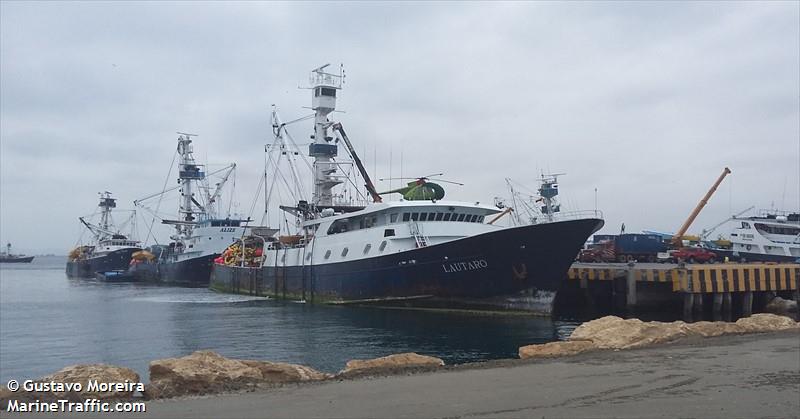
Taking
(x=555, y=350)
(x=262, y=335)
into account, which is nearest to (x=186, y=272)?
(x=262, y=335)

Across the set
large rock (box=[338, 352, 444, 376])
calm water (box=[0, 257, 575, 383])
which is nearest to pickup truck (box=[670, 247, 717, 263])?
calm water (box=[0, 257, 575, 383])

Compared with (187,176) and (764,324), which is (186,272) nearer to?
(187,176)

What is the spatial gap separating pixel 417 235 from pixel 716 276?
13694 mm

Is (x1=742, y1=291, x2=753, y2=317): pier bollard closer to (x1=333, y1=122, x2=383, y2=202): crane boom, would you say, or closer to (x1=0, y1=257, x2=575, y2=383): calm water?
(x1=0, y1=257, x2=575, y2=383): calm water

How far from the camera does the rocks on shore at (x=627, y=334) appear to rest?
13.2m

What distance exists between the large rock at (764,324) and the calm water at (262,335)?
6645mm

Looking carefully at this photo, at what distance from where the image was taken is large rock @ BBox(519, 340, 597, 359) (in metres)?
12.9

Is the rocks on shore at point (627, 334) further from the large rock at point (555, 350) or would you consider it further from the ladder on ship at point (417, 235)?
the ladder on ship at point (417, 235)

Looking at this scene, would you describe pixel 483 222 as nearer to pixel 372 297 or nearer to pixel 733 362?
→ pixel 372 297

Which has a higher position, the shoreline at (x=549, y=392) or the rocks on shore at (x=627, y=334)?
the rocks on shore at (x=627, y=334)

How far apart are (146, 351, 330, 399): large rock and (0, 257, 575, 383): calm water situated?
8.01 metres

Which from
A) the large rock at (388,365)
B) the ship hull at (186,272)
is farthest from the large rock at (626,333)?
the ship hull at (186,272)

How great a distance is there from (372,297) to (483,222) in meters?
7.19

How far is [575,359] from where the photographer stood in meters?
12.2
